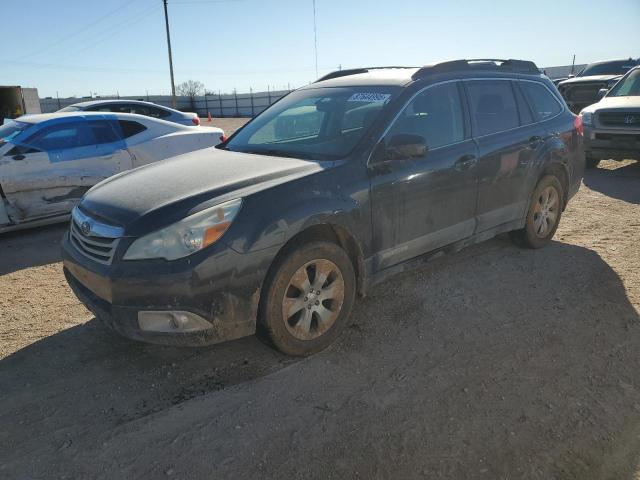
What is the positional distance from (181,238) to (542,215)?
12.7ft

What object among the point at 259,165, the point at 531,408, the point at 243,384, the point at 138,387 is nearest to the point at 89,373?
the point at 138,387

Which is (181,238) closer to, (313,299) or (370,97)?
(313,299)

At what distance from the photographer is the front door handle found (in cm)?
394


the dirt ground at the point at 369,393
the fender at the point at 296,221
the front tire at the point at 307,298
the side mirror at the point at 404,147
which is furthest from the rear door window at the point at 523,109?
the front tire at the point at 307,298

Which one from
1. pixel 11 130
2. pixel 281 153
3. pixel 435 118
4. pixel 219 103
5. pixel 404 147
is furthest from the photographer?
pixel 219 103

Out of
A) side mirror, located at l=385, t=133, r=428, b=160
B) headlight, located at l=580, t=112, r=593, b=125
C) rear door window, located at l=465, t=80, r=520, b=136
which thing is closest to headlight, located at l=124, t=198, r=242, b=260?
side mirror, located at l=385, t=133, r=428, b=160

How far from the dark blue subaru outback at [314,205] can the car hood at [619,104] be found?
4.96 meters

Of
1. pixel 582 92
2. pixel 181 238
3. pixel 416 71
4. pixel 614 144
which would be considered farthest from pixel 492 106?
pixel 582 92

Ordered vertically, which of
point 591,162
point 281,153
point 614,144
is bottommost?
point 591,162

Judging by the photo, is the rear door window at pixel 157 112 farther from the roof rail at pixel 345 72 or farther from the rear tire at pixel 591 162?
the rear tire at pixel 591 162

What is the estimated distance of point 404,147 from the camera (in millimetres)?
3359

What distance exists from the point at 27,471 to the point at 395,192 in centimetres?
267

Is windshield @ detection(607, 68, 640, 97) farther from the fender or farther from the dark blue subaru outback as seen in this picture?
the fender

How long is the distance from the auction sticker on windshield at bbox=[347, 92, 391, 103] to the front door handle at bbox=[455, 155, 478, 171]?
2.61 feet
